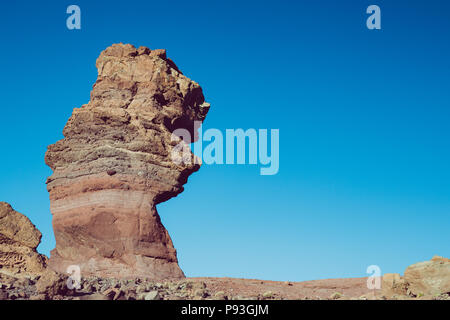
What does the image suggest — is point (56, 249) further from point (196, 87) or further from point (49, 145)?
point (196, 87)

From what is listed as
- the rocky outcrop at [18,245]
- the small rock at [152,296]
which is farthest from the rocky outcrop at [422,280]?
the rocky outcrop at [18,245]

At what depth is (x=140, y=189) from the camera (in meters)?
29.9

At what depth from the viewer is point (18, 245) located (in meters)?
26.7

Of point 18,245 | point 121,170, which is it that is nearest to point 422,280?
point 121,170

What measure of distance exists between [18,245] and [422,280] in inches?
765

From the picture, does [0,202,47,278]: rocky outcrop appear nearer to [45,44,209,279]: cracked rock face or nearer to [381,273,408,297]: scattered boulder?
[45,44,209,279]: cracked rock face

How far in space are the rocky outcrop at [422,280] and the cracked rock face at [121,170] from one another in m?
12.3

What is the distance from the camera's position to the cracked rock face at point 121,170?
94.8ft

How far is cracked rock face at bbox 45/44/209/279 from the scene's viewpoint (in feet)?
94.8

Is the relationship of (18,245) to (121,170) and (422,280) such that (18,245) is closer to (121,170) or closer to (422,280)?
(121,170)
